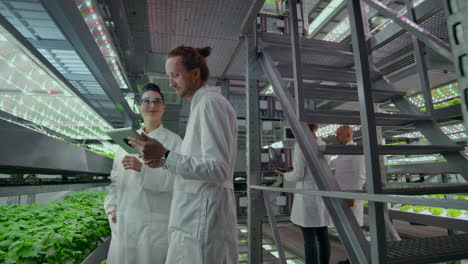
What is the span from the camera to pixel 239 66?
4410mm

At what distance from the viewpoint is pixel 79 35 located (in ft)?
4.90

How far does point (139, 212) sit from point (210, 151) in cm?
97

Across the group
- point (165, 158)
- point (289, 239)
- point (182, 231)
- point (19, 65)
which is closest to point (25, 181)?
point (19, 65)

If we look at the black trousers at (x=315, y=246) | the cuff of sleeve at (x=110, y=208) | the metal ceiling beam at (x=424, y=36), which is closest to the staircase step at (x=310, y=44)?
the metal ceiling beam at (x=424, y=36)

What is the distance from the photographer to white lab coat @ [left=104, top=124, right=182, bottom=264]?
1792mm

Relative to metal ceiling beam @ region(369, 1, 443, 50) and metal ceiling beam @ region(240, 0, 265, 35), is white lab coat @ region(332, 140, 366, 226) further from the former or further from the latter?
metal ceiling beam @ region(240, 0, 265, 35)

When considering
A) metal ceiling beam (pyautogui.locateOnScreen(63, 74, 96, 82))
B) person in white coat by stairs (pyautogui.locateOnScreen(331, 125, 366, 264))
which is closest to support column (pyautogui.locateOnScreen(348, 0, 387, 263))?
metal ceiling beam (pyautogui.locateOnScreen(63, 74, 96, 82))

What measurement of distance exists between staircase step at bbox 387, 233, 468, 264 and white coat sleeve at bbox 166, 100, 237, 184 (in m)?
0.81

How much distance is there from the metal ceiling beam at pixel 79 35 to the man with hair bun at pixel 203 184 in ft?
2.41

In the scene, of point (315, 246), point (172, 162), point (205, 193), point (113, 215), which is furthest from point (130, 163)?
point (315, 246)

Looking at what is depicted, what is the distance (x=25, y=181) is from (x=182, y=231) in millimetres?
1198

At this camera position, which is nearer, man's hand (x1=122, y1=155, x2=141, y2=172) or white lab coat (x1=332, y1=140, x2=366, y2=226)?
man's hand (x1=122, y1=155, x2=141, y2=172)

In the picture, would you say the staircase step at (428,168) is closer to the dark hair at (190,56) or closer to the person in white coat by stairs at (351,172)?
the person in white coat by stairs at (351,172)

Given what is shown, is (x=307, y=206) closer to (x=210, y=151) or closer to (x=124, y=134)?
(x=210, y=151)
